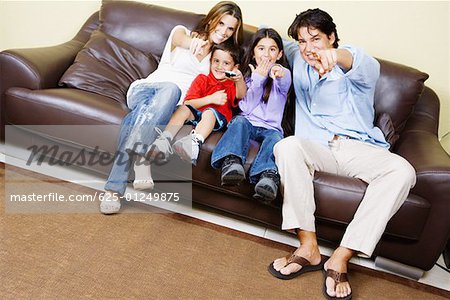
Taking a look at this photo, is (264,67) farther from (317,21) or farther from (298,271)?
(298,271)

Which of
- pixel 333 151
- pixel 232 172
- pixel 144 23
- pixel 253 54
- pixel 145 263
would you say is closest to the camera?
pixel 145 263

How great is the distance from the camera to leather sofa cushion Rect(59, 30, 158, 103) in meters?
2.44

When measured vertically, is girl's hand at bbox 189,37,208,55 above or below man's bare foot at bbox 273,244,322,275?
above

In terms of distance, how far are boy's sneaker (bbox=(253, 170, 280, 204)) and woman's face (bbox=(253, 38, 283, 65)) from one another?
646 millimetres

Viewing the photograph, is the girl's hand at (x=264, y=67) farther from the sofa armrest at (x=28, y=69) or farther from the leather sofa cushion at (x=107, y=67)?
the sofa armrest at (x=28, y=69)

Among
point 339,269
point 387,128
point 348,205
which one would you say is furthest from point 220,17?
point 339,269

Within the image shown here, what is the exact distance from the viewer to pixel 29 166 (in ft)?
7.63

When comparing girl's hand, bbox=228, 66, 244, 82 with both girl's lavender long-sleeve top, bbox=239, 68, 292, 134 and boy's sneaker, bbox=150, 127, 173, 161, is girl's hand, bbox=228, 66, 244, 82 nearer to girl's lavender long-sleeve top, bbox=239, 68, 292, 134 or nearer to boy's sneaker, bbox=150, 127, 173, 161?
girl's lavender long-sleeve top, bbox=239, 68, 292, 134

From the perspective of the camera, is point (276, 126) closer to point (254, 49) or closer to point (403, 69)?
point (254, 49)

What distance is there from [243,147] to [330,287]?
67 centimetres

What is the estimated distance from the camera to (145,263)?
1.74 meters

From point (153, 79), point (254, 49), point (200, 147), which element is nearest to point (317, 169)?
point (200, 147)

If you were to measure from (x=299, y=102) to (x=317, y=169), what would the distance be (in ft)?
1.34

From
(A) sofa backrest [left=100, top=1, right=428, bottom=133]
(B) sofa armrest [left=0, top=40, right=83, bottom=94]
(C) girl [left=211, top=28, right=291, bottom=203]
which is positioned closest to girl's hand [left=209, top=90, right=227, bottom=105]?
(C) girl [left=211, top=28, right=291, bottom=203]
